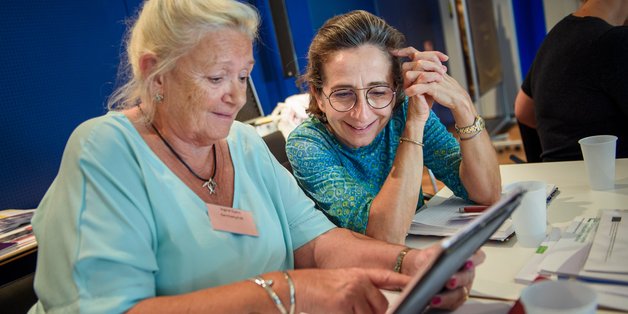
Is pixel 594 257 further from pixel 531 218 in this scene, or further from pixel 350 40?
pixel 350 40

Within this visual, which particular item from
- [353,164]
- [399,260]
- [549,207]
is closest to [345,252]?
[399,260]

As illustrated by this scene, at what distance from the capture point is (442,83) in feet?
6.02

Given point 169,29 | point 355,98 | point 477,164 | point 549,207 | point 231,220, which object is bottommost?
point 549,207

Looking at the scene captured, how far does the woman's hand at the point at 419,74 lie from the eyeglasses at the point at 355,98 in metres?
0.07

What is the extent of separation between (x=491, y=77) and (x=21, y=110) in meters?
5.21

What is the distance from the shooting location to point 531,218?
1.35 meters

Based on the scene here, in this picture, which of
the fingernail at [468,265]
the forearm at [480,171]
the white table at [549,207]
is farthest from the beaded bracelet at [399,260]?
the forearm at [480,171]

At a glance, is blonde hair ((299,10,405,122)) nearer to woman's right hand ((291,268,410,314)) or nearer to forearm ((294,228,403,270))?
forearm ((294,228,403,270))

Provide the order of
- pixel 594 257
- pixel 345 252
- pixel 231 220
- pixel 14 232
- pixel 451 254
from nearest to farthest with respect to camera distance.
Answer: pixel 451 254 → pixel 594 257 → pixel 231 220 → pixel 345 252 → pixel 14 232

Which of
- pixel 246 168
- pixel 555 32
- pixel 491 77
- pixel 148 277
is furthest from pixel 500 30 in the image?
pixel 148 277

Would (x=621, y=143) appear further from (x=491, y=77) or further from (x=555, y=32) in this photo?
(x=491, y=77)

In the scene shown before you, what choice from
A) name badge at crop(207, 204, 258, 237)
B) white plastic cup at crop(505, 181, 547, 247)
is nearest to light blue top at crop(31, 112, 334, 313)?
name badge at crop(207, 204, 258, 237)

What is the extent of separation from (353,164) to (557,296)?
43.3 inches

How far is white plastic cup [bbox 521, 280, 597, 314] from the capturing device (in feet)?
2.69
